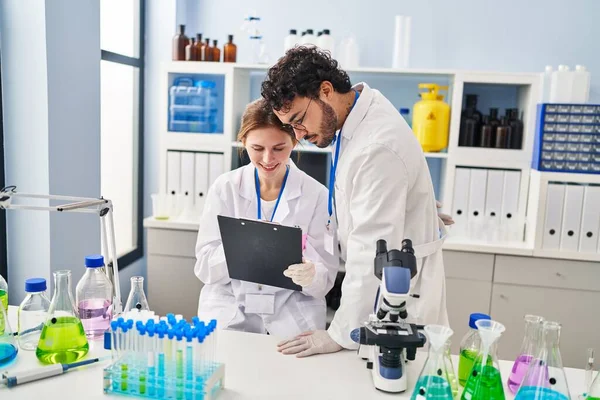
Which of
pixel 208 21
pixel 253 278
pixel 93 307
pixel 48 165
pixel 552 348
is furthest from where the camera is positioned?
pixel 208 21

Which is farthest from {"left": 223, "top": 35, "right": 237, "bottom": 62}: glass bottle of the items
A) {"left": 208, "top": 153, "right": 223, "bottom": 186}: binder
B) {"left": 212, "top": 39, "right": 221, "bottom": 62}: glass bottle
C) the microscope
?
the microscope

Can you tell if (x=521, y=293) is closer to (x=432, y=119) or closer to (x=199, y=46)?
(x=432, y=119)

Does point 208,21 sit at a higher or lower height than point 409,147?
higher

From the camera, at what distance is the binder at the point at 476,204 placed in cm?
286

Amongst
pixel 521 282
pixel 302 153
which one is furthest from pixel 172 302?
pixel 521 282

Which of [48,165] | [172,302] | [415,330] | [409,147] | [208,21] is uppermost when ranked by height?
[208,21]

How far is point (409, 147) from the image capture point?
58.2 inches

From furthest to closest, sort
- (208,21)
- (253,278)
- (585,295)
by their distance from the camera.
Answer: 1. (208,21)
2. (585,295)
3. (253,278)

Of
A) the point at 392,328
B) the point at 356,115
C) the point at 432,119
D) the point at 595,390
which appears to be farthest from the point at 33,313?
the point at 432,119

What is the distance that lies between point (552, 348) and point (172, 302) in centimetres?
240

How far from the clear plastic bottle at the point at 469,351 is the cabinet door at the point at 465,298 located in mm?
1643

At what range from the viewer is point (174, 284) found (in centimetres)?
309

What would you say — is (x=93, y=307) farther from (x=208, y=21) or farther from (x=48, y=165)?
(x=208, y=21)

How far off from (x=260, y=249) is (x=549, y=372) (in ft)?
2.88
